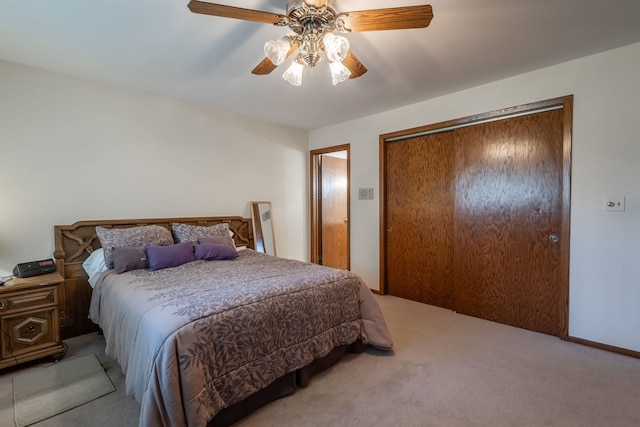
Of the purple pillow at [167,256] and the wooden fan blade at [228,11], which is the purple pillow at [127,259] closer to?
the purple pillow at [167,256]

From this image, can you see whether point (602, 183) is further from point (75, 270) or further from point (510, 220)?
point (75, 270)

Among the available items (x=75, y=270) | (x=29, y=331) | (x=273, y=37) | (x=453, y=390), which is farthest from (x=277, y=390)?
(x=273, y=37)

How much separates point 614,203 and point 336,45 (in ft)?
8.26

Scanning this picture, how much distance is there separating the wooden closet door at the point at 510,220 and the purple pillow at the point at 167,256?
2803 millimetres

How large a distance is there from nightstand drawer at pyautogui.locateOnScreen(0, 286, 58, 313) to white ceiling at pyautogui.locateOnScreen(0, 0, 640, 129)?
185 cm

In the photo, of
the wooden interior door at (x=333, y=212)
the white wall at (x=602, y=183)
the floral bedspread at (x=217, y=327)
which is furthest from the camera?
the wooden interior door at (x=333, y=212)

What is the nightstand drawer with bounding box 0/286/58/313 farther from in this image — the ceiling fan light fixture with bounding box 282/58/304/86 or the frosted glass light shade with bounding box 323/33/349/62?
the frosted glass light shade with bounding box 323/33/349/62

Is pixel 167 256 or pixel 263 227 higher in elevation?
pixel 263 227

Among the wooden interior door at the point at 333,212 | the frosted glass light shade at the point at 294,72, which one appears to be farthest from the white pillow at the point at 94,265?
the wooden interior door at the point at 333,212

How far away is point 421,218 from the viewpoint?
141 inches

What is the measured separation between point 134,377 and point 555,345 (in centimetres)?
312

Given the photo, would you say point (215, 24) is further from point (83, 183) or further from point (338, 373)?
point (338, 373)

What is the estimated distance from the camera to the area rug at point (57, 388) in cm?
174

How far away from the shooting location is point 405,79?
9.32 feet
